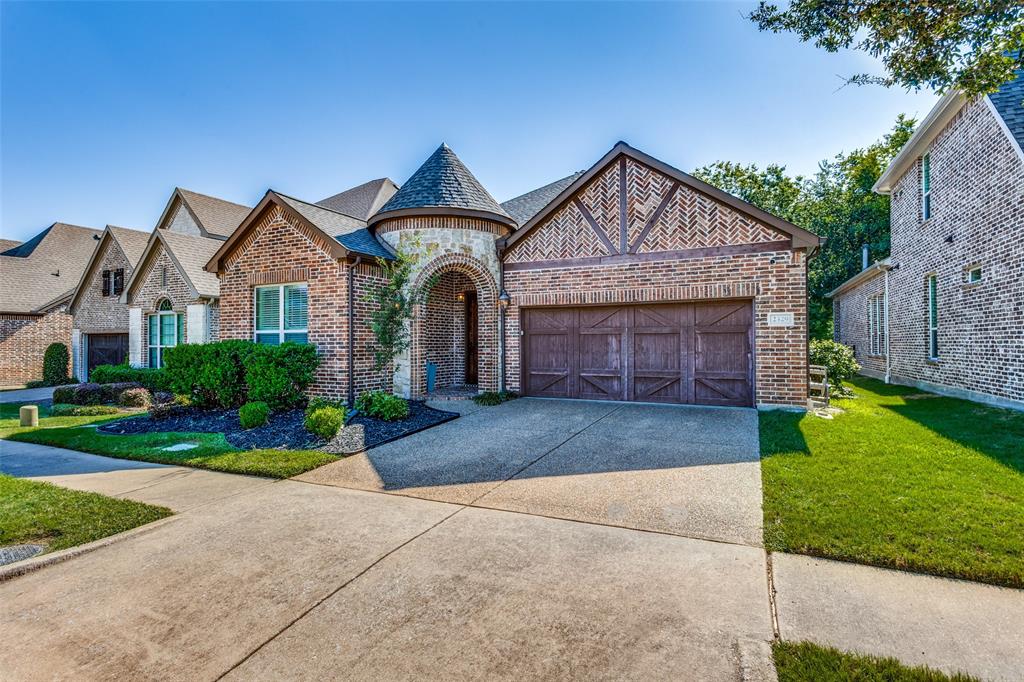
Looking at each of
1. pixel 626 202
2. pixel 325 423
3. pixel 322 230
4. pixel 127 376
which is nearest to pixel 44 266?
pixel 127 376

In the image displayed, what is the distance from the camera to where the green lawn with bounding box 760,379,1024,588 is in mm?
3557

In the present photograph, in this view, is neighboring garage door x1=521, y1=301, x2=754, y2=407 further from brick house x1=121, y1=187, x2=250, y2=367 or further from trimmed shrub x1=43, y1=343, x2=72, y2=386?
trimmed shrub x1=43, y1=343, x2=72, y2=386

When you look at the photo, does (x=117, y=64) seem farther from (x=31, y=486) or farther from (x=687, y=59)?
(x=687, y=59)

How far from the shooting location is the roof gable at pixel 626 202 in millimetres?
10352

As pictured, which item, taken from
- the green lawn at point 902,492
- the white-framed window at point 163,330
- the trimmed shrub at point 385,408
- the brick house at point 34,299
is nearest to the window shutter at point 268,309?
the trimmed shrub at point 385,408

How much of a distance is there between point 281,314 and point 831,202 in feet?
100

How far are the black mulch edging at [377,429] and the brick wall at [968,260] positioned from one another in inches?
434

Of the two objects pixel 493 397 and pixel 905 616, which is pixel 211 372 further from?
pixel 905 616

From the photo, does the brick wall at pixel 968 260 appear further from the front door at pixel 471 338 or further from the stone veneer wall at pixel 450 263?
the front door at pixel 471 338

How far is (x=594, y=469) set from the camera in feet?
19.5

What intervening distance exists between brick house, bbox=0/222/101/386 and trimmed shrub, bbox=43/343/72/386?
158 centimetres

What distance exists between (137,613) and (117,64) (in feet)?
31.8

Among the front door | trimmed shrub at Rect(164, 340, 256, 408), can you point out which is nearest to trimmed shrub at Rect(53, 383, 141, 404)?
trimmed shrub at Rect(164, 340, 256, 408)

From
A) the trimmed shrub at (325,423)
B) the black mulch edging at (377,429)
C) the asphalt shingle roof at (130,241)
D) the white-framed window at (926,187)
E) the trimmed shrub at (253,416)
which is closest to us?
the black mulch edging at (377,429)
